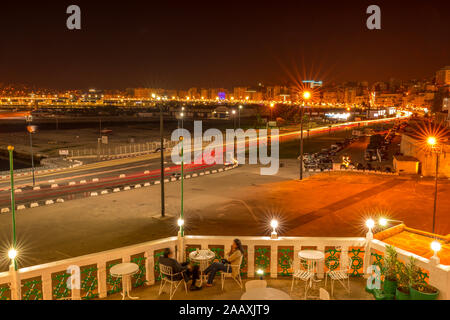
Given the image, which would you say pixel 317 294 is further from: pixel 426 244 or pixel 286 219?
pixel 286 219

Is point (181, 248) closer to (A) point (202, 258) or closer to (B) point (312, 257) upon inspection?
(A) point (202, 258)

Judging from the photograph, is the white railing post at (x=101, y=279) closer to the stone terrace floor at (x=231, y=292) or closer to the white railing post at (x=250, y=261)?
the stone terrace floor at (x=231, y=292)

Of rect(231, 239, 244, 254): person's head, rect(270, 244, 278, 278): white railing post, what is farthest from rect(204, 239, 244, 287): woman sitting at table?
rect(270, 244, 278, 278): white railing post

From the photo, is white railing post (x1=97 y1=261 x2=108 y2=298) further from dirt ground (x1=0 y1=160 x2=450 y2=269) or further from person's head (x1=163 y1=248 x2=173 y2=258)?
dirt ground (x1=0 y1=160 x2=450 y2=269)

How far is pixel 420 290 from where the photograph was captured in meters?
6.55

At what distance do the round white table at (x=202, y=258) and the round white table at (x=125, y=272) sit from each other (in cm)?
124

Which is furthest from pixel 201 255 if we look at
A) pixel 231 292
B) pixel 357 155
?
pixel 357 155

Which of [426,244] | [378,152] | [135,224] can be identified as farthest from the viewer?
[378,152]

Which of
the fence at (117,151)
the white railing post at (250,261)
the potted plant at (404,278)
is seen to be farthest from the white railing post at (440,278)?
the fence at (117,151)
